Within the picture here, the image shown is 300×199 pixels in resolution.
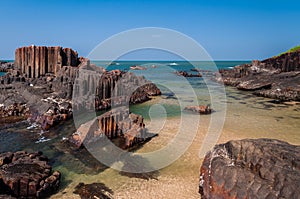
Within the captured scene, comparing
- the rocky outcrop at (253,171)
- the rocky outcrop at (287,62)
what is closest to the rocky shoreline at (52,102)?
the rocky outcrop at (253,171)

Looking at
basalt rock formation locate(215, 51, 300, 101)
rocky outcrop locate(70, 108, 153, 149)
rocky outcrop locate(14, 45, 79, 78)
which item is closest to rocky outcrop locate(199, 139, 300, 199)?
rocky outcrop locate(70, 108, 153, 149)

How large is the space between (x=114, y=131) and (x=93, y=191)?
5664 mm

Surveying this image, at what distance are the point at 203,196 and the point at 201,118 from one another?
37.7ft

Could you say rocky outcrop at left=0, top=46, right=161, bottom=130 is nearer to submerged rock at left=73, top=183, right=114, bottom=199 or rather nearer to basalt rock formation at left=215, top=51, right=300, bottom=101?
submerged rock at left=73, top=183, right=114, bottom=199

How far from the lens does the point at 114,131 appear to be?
13.2 meters

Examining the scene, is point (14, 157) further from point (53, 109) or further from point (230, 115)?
point (230, 115)

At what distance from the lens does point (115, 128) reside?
13.2m

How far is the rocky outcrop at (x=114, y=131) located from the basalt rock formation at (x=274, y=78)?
77.4 feet

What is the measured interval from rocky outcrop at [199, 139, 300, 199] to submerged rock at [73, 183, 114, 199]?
3293mm

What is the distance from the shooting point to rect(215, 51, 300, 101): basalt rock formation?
29328mm

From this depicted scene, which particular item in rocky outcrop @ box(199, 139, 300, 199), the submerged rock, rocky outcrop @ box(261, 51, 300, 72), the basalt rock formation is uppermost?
rocky outcrop @ box(261, 51, 300, 72)

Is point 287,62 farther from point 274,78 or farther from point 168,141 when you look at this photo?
point 168,141

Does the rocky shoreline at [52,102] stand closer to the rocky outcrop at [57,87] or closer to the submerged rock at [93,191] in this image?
the rocky outcrop at [57,87]

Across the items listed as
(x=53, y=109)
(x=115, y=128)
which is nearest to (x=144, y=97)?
(x=53, y=109)
